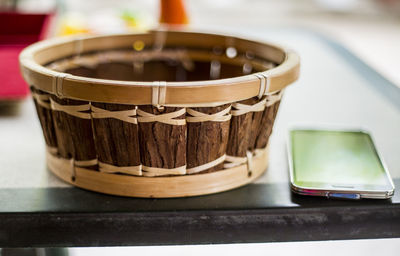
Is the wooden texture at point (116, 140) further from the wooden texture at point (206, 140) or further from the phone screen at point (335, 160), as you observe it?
the phone screen at point (335, 160)

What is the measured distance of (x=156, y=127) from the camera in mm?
667

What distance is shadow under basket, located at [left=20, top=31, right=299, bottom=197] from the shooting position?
0.65 metres

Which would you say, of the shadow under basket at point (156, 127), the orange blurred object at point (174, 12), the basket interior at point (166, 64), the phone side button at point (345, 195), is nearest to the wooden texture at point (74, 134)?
the shadow under basket at point (156, 127)

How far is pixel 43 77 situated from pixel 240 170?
0.34 meters

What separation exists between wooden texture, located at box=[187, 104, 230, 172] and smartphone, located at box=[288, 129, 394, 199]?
5.6 inches

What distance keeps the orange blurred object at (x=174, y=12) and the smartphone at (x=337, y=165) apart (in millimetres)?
592

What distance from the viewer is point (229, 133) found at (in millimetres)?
719

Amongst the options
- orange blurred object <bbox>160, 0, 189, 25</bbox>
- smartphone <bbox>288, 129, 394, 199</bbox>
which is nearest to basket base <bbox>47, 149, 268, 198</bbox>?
smartphone <bbox>288, 129, 394, 199</bbox>

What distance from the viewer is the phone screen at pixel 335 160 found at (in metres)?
0.76

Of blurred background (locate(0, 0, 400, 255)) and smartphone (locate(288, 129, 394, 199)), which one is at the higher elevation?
smartphone (locate(288, 129, 394, 199))

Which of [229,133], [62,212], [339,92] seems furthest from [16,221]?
[339,92]

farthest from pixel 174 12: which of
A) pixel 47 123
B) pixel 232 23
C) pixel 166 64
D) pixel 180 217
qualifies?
pixel 232 23

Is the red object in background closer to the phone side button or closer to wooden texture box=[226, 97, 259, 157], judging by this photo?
wooden texture box=[226, 97, 259, 157]

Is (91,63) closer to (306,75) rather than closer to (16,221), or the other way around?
(16,221)
